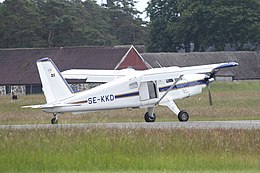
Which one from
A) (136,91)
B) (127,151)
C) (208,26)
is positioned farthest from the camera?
(208,26)

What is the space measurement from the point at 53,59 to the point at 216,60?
18.5 m

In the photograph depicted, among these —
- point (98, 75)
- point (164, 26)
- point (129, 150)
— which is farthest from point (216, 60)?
point (129, 150)

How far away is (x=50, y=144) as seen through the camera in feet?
68.8

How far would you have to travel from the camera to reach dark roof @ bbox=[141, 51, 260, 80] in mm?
100438

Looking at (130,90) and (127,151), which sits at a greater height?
(130,90)

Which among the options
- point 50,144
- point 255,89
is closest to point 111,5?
point 255,89

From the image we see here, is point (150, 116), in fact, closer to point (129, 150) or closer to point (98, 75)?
Answer: point (98, 75)

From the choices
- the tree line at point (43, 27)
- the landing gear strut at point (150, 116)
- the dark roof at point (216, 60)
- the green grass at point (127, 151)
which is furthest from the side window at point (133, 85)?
the tree line at point (43, 27)

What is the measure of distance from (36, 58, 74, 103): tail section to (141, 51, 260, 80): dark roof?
65537 mm

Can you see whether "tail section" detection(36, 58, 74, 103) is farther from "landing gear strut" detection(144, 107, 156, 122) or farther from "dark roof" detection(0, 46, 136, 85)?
"dark roof" detection(0, 46, 136, 85)

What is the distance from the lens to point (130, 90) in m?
34.9

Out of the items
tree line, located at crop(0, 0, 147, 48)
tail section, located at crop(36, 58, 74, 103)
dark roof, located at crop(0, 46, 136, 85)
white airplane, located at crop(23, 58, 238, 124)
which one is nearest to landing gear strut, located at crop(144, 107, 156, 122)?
white airplane, located at crop(23, 58, 238, 124)

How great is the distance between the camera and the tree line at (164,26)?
110 meters

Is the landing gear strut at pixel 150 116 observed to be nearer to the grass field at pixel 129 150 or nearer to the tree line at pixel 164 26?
the grass field at pixel 129 150
